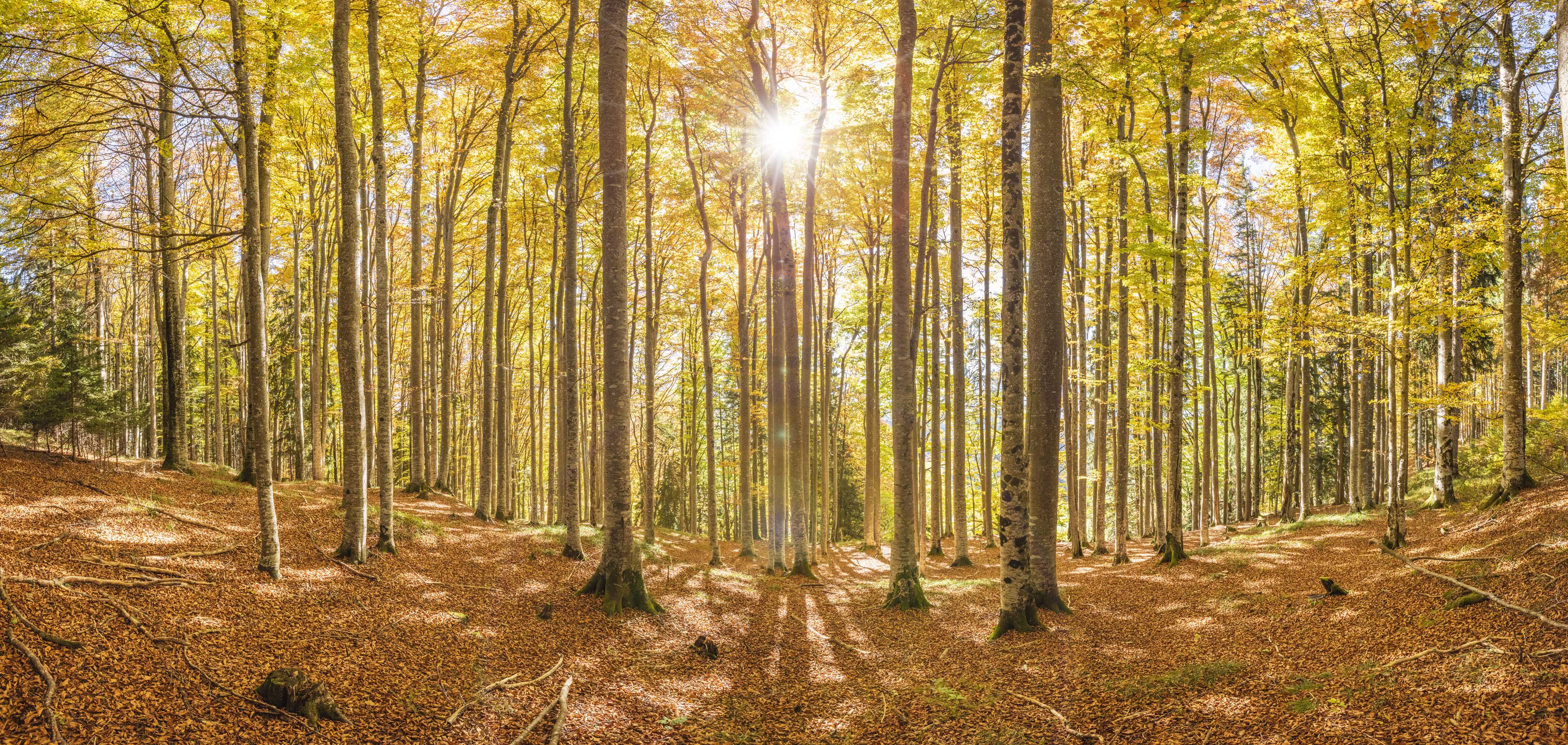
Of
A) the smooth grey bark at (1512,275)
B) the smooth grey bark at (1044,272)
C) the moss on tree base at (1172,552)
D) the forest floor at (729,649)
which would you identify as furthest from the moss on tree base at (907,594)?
the smooth grey bark at (1512,275)

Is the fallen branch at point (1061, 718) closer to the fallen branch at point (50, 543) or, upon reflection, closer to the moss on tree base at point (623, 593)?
the moss on tree base at point (623, 593)

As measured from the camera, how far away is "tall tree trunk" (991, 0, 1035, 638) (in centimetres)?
855

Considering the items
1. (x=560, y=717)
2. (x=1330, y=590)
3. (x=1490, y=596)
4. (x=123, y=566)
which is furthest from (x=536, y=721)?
(x=1330, y=590)

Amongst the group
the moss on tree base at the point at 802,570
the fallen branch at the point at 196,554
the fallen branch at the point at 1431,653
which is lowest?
the moss on tree base at the point at 802,570

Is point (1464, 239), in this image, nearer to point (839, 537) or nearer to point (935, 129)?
point (935, 129)

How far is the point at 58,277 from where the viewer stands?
54.7ft

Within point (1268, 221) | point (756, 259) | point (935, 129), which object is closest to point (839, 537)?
point (756, 259)

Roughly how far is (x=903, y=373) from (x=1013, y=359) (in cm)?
208

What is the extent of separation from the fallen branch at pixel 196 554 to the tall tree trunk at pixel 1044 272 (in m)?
9.51

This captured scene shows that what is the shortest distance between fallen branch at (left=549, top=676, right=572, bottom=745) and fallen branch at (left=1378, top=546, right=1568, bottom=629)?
739cm

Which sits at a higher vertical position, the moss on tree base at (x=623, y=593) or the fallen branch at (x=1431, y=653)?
the fallen branch at (x=1431, y=653)

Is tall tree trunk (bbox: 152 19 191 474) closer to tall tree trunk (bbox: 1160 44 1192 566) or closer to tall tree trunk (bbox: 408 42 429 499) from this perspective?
tall tree trunk (bbox: 408 42 429 499)

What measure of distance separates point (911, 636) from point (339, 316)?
27.5ft

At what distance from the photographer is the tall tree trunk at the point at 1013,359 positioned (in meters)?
8.55
